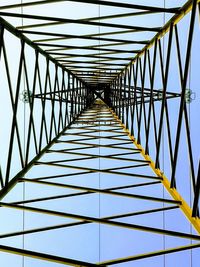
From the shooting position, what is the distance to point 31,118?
1120 centimetres

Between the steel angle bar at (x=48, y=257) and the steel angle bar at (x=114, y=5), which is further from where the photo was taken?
the steel angle bar at (x=114, y=5)

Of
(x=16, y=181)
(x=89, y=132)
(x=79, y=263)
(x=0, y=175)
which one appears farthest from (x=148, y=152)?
(x=79, y=263)

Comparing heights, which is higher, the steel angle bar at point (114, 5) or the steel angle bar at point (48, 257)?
the steel angle bar at point (114, 5)

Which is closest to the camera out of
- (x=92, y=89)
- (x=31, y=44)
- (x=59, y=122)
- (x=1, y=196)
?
(x=1, y=196)

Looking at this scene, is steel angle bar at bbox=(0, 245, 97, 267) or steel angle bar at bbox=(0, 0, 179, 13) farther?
steel angle bar at bbox=(0, 0, 179, 13)

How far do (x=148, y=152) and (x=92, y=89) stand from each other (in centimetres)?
2036

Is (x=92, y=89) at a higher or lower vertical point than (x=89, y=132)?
higher

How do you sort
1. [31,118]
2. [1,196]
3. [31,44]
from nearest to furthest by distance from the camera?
[1,196]
[31,118]
[31,44]

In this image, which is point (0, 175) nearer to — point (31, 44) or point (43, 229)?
point (43, 229)

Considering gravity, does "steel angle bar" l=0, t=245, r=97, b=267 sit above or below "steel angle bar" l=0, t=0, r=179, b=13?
below

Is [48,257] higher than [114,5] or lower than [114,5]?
lower

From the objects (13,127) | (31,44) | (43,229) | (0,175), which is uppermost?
(31,44)

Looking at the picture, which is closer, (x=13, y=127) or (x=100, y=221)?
(x=100, y=221)

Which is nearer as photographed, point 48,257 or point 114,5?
point 48,257
